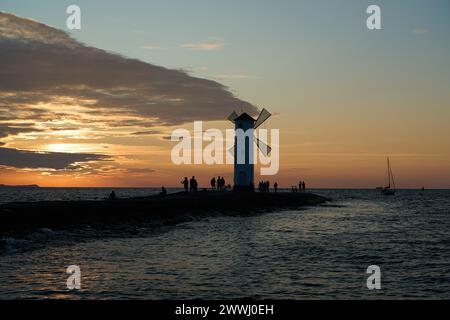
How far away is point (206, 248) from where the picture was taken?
74.0 ft

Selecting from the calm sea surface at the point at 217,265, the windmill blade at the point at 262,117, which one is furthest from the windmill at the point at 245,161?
the calm sea surface at the point at 217,265

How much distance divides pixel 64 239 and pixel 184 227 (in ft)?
35.5

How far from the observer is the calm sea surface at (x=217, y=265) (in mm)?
13714

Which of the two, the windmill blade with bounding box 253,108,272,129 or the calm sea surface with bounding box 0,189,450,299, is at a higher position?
the windmill blade with bounding box 253,108,272,129

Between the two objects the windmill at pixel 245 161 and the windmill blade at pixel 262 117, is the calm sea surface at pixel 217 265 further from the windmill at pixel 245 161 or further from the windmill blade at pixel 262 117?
the windmill blade at pixel 262 117

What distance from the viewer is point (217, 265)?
59.0 feet

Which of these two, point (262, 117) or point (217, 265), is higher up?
point (262, 117)

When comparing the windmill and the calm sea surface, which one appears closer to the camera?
the calm sea surface

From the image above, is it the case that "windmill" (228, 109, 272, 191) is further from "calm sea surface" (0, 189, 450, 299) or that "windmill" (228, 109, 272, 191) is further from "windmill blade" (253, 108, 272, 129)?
"calm sea surface" (0, 189, 450, 299)

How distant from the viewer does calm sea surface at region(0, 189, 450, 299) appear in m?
13.7

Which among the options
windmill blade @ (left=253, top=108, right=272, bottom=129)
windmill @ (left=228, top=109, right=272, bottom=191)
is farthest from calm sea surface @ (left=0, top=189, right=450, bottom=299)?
windmill blade @ (left=253, top=108, right=272, bottom=129)

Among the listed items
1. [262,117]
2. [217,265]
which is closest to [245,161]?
[262,117]

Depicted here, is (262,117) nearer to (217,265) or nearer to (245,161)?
(245,161)
